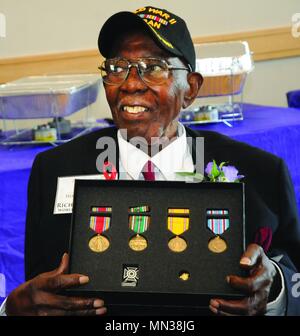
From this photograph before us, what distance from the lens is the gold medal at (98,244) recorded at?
88 centimetres

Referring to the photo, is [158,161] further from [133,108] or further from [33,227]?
[33,227]

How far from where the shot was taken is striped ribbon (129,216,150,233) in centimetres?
88

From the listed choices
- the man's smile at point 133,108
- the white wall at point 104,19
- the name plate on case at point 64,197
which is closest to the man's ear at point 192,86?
the man's smile at point 133,108

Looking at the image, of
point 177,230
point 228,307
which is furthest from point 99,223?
point 228,307

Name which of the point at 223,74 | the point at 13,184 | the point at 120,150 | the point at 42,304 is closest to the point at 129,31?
the point at 120,150

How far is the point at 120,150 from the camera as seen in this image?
46.8 inches

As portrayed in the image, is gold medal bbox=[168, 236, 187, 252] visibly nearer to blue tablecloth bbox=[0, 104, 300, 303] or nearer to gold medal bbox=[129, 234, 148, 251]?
gold medal bbox=[129, 234, 148, 251]

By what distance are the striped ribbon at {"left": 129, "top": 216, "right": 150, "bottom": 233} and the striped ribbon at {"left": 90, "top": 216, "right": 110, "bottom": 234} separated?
4cm

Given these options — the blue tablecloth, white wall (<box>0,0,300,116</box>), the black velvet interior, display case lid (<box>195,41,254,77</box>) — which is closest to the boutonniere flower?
the black velvet interior

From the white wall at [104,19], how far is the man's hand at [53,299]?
225cm

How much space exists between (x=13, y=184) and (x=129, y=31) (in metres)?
0.69

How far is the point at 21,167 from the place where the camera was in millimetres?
1635

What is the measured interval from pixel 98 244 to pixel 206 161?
40cm
